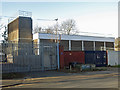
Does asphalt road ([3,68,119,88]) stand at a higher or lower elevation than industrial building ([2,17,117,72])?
lower

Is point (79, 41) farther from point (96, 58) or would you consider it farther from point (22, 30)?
point (96, 58)

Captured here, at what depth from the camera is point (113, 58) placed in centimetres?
2908

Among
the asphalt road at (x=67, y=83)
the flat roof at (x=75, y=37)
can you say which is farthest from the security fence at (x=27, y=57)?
the flat roof at (x=75, y=37)

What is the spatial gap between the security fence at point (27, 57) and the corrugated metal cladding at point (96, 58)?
22.8 ft

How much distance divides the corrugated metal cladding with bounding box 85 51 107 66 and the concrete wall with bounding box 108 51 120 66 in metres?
1.03

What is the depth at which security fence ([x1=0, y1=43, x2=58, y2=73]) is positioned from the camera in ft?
64.1

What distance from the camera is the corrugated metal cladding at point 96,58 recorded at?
2695 cm

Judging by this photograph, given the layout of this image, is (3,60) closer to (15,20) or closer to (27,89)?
(27,89)

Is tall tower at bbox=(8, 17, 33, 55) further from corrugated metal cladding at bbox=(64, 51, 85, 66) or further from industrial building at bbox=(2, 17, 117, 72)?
corrugated metal cladding at bbox=(64, 51, 85, 66)

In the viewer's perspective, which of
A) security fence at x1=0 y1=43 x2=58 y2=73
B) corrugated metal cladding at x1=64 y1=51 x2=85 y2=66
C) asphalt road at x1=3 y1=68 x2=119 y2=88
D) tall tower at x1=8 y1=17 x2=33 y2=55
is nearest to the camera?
asphalt road at x1=3 y1=68 x2=119 y2=88

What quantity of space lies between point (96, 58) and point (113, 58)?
12.8ft

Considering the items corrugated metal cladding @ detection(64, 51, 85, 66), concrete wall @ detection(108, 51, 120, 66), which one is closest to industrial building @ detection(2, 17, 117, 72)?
corrugated metal cladding @ detection(64, 51, 85, 66)

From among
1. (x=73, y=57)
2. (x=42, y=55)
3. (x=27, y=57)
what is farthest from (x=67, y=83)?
(x=73, y=57)

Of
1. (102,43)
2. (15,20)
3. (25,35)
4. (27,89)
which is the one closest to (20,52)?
(27,89)
